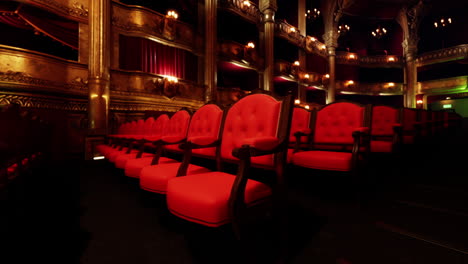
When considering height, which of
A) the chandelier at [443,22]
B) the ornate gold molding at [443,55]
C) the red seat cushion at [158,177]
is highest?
the chandelier at [443,22]

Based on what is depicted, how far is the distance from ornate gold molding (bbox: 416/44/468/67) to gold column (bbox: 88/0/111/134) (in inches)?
720

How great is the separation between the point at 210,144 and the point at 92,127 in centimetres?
493

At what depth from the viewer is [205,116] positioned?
1.83 metres

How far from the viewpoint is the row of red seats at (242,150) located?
35.1 inches

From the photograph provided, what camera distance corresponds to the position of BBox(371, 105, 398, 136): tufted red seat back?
3.04 meters

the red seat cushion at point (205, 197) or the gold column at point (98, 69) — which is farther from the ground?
the gold column at point (98, 69)

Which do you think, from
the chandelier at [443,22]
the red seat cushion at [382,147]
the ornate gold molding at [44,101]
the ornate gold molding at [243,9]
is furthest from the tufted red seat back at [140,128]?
the chandelier at [443,22]

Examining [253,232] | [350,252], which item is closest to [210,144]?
[253,232]

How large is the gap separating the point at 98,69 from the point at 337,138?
560 cm

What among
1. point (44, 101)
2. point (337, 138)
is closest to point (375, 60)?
point (337, 138)

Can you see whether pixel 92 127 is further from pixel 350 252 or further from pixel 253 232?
pixel 350 252

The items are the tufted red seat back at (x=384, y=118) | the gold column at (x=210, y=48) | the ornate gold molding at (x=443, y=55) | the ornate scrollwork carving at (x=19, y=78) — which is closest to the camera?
the tufted red seat back at (x=384, y=118)

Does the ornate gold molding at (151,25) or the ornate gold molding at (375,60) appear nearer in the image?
the ornate gold molding at (151,25)

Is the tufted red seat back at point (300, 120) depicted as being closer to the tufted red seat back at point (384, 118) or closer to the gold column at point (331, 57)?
the tufted red seat back at point (384, 118)
